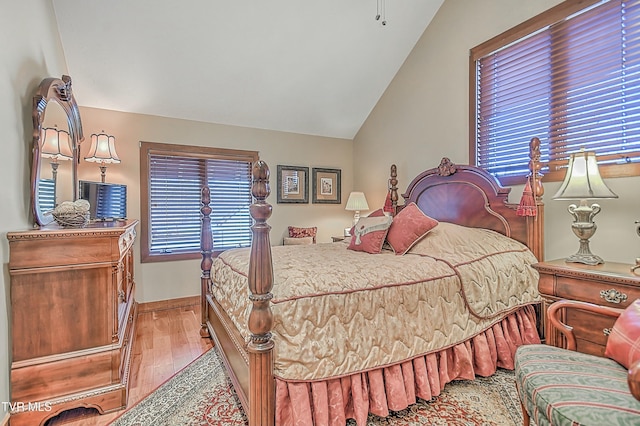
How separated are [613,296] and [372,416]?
1.47 metres

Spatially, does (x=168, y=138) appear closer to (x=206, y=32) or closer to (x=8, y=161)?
(x=206, y=32)

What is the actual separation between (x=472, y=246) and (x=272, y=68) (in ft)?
9.98

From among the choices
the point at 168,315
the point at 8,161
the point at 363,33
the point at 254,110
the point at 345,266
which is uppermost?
the point at 363,33

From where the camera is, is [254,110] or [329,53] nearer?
[329,53]

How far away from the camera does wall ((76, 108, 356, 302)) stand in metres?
3.67

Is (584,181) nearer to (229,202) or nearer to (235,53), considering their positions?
(235,53)

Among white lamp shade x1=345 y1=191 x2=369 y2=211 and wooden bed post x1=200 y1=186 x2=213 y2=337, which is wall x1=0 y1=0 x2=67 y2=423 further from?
white lamp shade x1=345 y1=191 x2=369 y2=211

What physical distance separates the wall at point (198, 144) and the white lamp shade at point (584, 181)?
8.89 feet

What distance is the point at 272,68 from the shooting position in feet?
12.4

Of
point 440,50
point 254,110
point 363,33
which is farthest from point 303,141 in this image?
point 440,50

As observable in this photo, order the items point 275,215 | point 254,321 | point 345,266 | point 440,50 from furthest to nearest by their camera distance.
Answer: point 275,215
point 440,50
point 345,266
point 254,321

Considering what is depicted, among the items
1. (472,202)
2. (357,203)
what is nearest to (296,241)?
(357,203)

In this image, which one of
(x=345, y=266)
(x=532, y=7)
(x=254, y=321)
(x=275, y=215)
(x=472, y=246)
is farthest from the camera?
(x=275, y=215)

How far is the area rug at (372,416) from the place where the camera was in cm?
173
